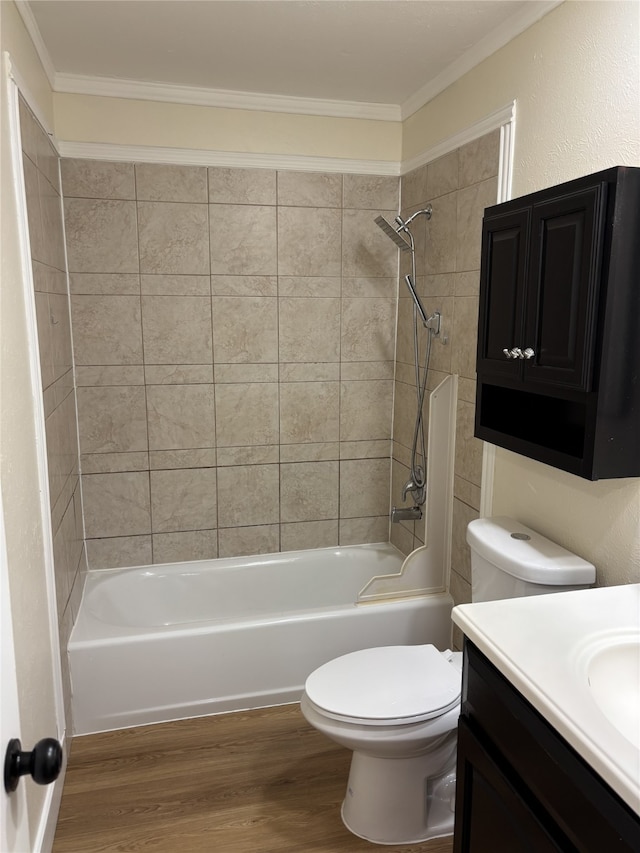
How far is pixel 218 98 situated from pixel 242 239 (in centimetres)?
58

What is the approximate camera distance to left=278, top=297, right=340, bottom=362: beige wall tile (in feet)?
9.91

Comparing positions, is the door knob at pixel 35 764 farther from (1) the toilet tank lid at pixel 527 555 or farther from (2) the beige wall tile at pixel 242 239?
(2) the beige wall tile at pixel 242 239

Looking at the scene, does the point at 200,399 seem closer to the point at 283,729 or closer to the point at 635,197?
the point at 283,729

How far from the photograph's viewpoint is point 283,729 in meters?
2.44

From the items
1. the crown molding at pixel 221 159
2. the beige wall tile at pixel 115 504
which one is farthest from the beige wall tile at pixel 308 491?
the crown molding at pixel 221 159

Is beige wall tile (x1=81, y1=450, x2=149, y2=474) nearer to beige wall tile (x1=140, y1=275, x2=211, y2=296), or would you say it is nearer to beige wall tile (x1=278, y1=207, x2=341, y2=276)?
beige wall tile (x1=140, y1=275, x2=211, y2=296)

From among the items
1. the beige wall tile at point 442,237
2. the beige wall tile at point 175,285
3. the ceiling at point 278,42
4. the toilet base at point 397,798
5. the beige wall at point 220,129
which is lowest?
the toilet base at point 397,798

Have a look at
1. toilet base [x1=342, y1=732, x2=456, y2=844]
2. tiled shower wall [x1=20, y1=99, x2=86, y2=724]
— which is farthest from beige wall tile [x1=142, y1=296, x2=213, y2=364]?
toilet base [x1=342, y1=732, x2=456, y2=844]

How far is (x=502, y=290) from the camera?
1.79m

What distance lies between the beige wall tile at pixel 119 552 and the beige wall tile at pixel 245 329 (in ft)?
3.06

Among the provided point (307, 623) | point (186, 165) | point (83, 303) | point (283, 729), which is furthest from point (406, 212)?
point (283, 729)

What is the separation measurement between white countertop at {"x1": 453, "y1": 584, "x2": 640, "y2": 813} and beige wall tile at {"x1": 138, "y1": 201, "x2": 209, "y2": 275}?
6.69 ft

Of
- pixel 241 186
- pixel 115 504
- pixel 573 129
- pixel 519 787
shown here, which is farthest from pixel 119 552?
pixel 573 129

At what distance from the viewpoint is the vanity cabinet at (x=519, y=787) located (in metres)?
0.99
